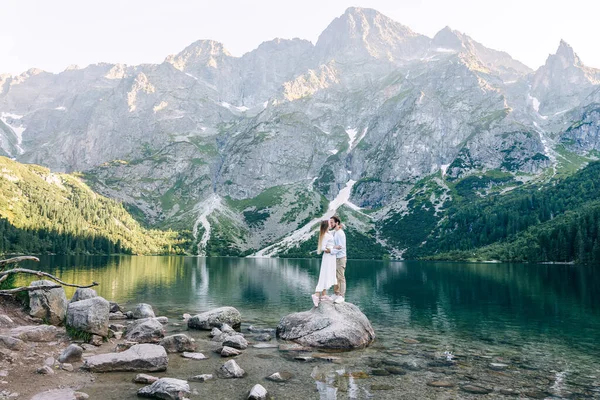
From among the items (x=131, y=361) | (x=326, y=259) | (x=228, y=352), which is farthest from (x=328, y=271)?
(x=131, y=361)

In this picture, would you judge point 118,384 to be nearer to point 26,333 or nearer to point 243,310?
point 26,333

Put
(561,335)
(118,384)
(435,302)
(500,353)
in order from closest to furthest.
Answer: (118,384) → (500,353) → (561,335) → (435,302)

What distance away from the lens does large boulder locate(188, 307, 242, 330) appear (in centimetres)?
3425

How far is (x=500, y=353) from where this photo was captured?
2709 centimetres

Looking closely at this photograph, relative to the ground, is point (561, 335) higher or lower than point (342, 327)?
lower

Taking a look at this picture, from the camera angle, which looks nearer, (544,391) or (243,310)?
(544,391)

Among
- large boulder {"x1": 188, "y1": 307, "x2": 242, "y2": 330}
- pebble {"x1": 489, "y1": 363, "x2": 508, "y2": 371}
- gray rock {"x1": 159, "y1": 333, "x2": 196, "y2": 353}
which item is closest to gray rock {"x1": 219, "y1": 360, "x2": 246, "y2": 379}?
gray rock {"x1": 159, "y1": 333, "x2": 196, "y2": 353}

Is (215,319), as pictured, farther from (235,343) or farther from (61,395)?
(61,395)

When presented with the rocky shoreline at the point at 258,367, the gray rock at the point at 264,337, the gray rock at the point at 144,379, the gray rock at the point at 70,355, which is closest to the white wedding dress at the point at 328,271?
the rocky shoreline at the point at 258,367

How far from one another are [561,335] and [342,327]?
70.2ft

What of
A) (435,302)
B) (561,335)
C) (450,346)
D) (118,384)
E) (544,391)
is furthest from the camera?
(435,302)

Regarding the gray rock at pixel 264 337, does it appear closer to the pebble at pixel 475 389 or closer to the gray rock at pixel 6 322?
the pebble at pixel 475 389

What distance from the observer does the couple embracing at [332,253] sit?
92.5 ft

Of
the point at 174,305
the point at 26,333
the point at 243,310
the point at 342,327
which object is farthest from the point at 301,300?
the point at 26,333
